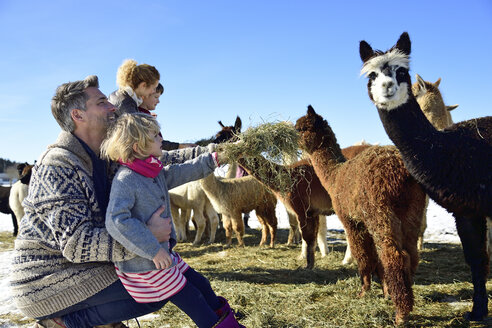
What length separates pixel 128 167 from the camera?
2.29 meters

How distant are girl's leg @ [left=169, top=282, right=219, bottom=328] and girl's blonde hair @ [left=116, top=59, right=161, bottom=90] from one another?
2056 mm

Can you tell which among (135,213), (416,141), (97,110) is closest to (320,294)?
(416,141)

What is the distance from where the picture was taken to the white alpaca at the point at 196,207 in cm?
934

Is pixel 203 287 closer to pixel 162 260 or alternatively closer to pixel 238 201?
pixel 162 260

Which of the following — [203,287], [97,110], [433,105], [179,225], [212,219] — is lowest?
[179,225]

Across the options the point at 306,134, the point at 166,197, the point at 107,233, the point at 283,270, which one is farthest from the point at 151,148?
the point at 283,270

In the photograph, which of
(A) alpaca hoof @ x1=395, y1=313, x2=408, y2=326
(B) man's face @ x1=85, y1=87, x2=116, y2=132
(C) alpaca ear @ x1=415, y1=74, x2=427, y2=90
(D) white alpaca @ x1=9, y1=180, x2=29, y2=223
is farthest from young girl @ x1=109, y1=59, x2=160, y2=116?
(D) white alpaca @ x1=9, y1=180, x2=29, y2=223

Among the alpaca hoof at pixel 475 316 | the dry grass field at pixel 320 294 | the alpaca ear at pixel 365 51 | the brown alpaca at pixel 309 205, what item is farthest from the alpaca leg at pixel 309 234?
the alpaca ear at pixel 365 51

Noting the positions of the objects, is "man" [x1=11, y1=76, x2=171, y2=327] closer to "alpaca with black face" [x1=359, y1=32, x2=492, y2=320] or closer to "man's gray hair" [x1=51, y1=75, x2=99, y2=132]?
"man's gray hair" [x1=51, y1=75, x2=99, y2=132]

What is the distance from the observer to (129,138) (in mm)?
2223

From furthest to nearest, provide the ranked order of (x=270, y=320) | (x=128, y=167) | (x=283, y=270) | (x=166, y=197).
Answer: (x=283, y=270)
(x=270, y=320)
(x=166, y=197)
(x=128, y=167)

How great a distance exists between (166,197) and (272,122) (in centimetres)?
158

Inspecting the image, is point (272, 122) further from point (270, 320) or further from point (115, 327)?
point (115, 327)

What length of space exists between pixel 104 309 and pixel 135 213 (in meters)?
0.64
